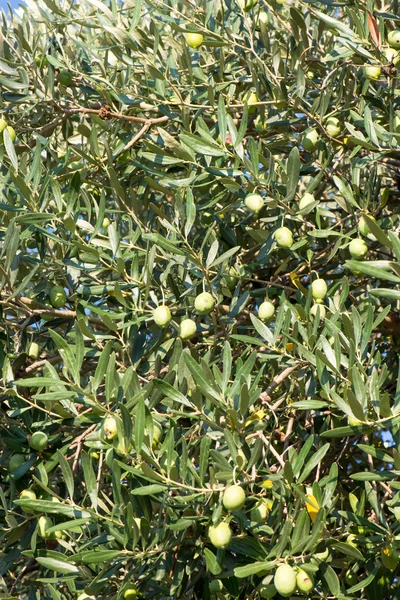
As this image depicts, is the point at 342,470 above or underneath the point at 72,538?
underneath

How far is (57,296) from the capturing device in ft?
8.32

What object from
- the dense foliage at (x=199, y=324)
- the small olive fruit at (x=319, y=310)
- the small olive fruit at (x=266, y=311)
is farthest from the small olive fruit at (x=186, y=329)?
the small olive fruit at (x=319, y=310)

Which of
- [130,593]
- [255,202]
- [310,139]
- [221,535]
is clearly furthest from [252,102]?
[130,593]

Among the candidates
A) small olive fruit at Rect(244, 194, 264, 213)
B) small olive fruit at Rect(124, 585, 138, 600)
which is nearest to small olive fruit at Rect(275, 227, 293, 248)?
small olive fruit at Rect(244, 194, 264, 213)

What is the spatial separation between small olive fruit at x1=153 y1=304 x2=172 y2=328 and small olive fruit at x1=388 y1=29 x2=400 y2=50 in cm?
104

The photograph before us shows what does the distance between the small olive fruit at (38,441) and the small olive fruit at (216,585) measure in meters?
0.59

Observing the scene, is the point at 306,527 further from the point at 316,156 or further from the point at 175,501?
the point at 316,156

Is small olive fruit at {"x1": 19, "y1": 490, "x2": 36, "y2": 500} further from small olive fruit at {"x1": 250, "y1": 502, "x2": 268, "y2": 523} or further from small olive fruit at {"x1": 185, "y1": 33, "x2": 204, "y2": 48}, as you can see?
small olive fruit at {"x1": 185, "y1": 33, "x2": 204, "y2": 48}

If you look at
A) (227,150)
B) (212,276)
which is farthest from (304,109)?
(212,276)

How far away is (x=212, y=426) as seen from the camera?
2.10 m

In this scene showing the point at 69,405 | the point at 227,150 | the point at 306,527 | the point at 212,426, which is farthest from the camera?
the point at 227,150

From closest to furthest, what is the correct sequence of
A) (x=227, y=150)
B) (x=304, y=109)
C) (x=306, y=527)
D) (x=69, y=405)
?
1. (x=306, y=527)
2. (x=69, y=405)
3. (x=227, y=150)
4. (x=304, y=109)

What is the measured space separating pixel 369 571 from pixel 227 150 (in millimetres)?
1225

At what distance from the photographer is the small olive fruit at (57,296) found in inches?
100.0
